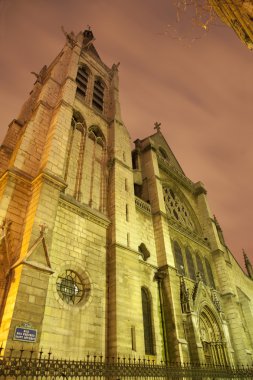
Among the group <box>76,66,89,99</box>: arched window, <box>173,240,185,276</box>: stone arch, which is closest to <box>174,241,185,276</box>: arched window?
<box>173,240,185,276</box>: stone arch

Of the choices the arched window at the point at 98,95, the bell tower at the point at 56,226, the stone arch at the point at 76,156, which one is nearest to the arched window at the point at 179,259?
the bell tower at the point at 56,226

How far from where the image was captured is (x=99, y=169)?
16.8 m

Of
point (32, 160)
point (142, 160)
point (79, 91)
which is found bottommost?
point (32, 160)

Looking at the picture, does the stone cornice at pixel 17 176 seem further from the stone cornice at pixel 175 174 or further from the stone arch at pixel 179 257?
the stone cornice at pixel 175 174

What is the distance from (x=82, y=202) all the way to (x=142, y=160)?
10.0 metres

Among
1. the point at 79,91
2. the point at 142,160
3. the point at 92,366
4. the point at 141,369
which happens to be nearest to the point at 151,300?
the point at 141,369

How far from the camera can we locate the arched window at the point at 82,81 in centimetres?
2103

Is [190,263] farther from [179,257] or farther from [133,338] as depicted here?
[133,338]

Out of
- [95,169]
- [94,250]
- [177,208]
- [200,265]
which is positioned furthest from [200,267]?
[94,250]

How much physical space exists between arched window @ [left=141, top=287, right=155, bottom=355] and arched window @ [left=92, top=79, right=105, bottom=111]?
1420 cm

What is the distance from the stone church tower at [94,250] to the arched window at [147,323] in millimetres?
57

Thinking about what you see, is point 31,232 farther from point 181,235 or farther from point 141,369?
point 181,235

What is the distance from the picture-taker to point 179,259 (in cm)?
1909

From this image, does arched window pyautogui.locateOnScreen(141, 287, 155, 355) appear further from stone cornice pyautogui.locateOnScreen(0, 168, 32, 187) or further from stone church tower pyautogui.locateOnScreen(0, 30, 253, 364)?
stone cornice pyautogui.locateOnScreen(0, 168, 32, 187)
